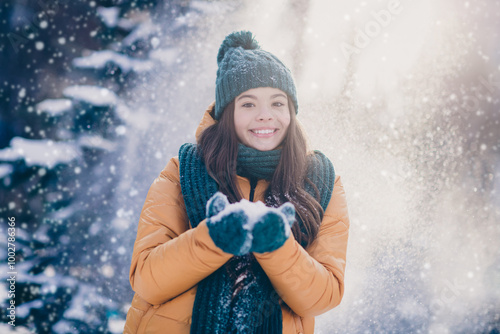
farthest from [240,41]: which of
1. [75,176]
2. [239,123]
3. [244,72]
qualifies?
[75,176]

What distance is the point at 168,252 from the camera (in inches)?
40.3

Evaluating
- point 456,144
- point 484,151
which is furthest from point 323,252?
point 484,151

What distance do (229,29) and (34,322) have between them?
268 cm

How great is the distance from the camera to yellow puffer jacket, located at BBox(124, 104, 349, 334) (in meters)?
0.98

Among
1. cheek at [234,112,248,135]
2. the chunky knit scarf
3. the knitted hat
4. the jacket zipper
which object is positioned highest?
the knitted hat

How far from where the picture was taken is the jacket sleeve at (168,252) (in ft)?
3.18

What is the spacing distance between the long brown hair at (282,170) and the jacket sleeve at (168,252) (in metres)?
0.21

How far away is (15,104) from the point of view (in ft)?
7.61

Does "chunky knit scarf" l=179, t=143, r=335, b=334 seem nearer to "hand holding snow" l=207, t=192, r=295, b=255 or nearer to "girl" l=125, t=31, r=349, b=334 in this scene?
"girl" l=125, t=31, r=349, b=334

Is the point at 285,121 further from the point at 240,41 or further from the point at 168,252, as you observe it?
the point at 168,252

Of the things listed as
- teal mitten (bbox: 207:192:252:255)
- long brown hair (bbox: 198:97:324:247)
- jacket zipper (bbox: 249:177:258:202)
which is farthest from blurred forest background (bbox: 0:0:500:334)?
teal mitten (bbox: 207:192:252:255)

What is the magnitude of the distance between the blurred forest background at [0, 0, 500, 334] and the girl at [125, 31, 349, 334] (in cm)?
113

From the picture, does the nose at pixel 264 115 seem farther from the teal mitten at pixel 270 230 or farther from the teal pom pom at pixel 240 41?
the teal mitten at pixel 270 230

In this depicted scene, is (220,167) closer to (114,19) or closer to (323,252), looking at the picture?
(323,252)
